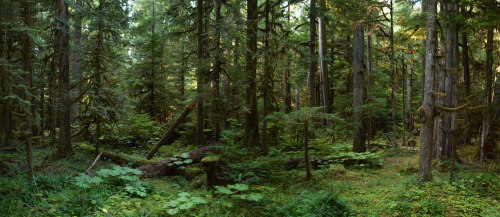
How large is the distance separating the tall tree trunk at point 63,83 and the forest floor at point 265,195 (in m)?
2.93

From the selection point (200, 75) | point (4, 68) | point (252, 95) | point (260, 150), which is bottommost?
point (260, 150)

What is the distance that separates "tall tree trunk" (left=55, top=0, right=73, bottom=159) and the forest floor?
2.93 meters

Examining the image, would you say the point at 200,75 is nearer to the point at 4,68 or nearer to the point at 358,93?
the point at 358,93

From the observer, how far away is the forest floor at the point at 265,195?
5.58 meters

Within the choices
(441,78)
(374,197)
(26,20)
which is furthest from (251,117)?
(26,20)

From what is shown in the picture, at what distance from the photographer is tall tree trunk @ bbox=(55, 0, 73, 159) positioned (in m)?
10.9

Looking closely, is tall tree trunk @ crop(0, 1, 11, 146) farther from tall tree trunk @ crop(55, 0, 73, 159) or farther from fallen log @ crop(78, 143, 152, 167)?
fallen log @ crop(78, 143, 152, 167)

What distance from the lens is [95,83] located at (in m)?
12.2

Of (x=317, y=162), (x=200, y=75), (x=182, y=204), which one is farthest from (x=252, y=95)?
(x=182, y=204)

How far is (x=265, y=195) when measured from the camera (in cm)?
650

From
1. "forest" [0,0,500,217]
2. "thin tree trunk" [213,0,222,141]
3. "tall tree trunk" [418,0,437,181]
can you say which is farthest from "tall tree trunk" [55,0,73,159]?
"tall tree trunk" [418,0,437,181]

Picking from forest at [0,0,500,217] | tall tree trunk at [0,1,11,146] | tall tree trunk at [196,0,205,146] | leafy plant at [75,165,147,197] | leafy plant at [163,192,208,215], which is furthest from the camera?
tall tree trunk at [196,0,205,146]

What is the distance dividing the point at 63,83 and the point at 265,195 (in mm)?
9571

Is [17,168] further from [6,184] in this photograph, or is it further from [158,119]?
[158,119]
